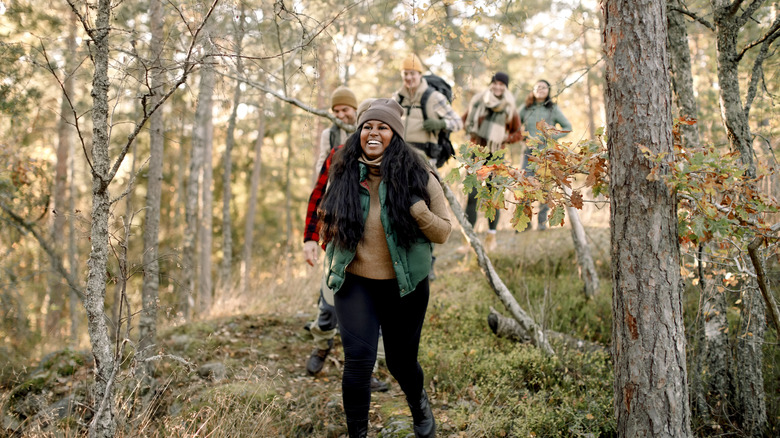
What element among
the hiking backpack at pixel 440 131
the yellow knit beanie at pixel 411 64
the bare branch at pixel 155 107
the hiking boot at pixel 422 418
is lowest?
the hiking boot at pixel 422 418

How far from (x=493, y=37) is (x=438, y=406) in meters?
3.22

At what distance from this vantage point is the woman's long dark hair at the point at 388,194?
107 inches

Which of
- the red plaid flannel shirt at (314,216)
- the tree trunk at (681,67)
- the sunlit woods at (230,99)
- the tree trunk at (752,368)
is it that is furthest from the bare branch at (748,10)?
the red plaid flannel shirt at (314,216)

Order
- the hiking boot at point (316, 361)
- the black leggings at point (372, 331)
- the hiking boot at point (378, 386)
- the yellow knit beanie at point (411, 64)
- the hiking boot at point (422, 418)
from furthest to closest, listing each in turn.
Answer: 1. the yellow knit beanie at point (411, 64)
2. the hiking boot at point (316, 361)
3. the hiking boot at point (378, 386)
4. the hiking boot at point (422, 418)
5. the black leggings at point (372, 331)

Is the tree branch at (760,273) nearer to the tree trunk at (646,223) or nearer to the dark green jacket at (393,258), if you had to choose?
the tree trunk at (646,223)

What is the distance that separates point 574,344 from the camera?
4.58 metres

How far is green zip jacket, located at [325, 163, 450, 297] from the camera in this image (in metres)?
2.69

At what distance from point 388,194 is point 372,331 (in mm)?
787

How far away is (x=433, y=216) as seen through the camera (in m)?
2.74

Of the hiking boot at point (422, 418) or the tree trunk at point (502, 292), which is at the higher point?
the tree trunk at point (502, 292)

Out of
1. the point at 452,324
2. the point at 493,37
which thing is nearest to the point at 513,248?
the point at 452,324

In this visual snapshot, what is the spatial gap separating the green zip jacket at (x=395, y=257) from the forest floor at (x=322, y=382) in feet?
2.96

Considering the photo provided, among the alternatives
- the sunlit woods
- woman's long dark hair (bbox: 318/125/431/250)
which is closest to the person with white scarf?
the sunlit woods

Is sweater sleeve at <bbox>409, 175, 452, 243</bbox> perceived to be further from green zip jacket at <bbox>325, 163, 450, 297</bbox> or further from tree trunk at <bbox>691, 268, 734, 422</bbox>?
tree trunk at <bbox>691, 268, 734, 422</bbox>
